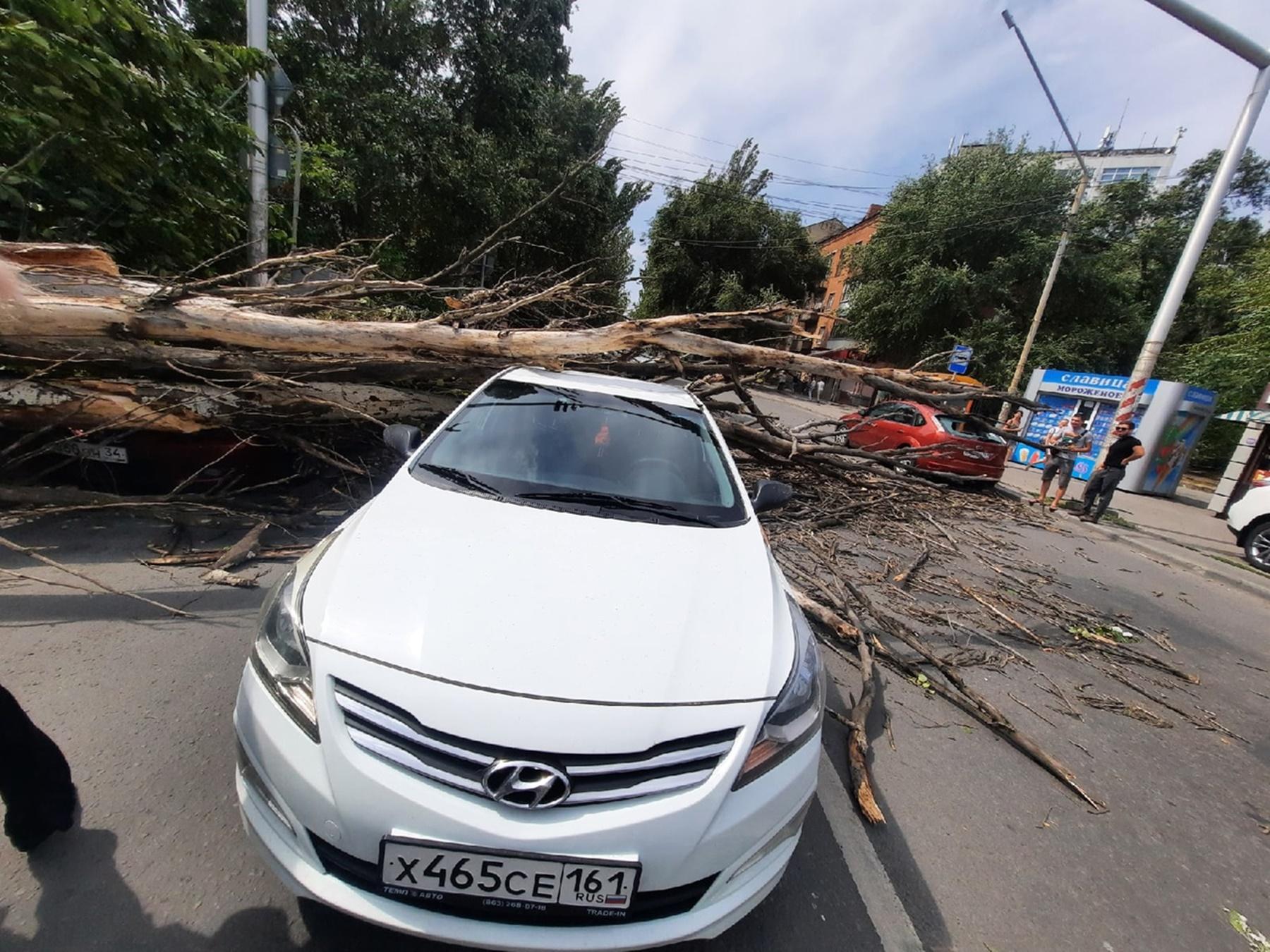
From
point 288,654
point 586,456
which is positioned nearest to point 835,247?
point 586,456

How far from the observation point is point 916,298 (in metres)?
24.0

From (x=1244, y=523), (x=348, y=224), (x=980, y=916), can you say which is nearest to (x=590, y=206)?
(x=348, y=224)

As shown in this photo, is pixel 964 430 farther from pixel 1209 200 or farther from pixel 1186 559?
pixel 1209 200

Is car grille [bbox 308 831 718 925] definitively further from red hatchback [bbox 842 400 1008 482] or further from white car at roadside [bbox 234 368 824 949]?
red hatchback [bbox 842 400 1008 482]

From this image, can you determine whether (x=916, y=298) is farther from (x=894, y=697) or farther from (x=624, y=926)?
(x=624, y=926)

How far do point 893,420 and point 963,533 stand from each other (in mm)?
4048

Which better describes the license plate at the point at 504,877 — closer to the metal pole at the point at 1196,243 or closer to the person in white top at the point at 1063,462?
the person in white top at the point at 1063,462

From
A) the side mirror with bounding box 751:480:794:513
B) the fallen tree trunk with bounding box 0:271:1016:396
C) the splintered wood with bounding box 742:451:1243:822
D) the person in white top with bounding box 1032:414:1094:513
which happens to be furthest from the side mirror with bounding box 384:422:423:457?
the person in white top with bounding box 1032:414:1094:513

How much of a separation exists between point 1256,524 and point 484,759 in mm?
11359

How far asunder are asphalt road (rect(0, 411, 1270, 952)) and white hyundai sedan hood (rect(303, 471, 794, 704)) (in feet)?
2.75

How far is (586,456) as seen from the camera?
9.04ft

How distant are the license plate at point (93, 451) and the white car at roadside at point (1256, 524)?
1290 cm

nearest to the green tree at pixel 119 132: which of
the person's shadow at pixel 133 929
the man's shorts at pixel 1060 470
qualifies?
the person's shadow at pixel 133 929

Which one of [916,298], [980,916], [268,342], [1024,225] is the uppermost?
[1024,225]
